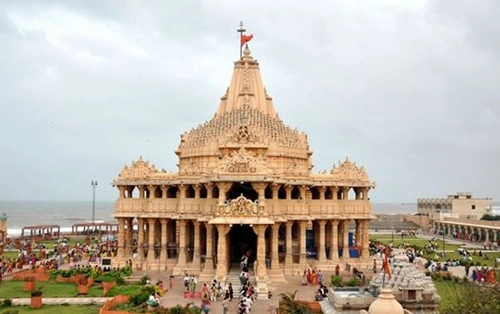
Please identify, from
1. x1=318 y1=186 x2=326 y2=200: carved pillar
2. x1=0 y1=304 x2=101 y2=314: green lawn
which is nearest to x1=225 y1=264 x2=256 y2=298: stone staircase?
x1=0 y1=304 x2=101 y2=314: green lawn

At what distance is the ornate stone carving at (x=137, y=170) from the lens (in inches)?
1812

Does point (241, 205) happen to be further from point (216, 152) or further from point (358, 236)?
point (358, 236)

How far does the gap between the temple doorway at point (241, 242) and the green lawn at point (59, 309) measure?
1466cm

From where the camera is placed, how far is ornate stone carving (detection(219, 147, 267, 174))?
37906mm

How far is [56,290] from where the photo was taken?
35000mm

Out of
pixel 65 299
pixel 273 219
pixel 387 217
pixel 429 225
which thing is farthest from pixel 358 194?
pixel 387 217

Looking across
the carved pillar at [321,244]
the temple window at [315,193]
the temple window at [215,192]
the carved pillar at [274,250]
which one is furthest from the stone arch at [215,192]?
the carved pillar at [321,244]

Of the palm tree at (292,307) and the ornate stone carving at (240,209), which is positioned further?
the ornate stone carving at (240,209)

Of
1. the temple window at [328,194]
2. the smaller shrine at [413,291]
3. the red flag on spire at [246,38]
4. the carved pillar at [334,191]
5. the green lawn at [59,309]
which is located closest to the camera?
the smaller shrine at [413,291]

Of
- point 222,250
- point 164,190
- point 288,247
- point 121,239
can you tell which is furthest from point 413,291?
point 121,239

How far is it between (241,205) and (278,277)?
18.8 ft

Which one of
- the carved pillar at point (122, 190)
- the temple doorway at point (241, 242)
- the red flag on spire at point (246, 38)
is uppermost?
the red flag on spire at point (246, 38)

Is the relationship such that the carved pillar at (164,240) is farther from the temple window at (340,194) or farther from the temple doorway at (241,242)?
the temple window at (340,194)

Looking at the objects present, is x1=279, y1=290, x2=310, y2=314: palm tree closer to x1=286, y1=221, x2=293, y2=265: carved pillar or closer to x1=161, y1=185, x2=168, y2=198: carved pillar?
x1=286, y1=221, x2=293, y2=265: carved pillar
